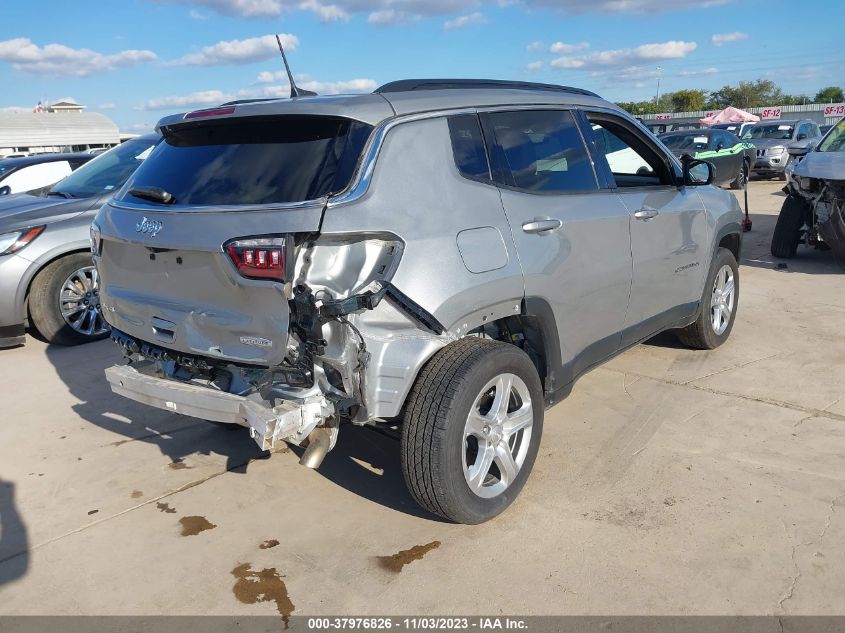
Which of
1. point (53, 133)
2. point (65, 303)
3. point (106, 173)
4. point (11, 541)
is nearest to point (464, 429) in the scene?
point (11, 541)

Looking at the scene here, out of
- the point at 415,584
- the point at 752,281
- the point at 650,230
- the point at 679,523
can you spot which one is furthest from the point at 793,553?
the point at 752,281

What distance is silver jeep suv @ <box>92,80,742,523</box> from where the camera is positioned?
2.86 metres

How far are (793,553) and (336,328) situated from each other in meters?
2.15

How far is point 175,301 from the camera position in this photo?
10.5ft

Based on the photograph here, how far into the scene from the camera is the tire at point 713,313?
17.5 ft

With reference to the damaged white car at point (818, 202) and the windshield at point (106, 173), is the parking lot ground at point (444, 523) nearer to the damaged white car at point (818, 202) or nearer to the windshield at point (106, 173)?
the windshield at point (106, 173)

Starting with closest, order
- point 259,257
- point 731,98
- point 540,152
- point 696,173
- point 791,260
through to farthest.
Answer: point 259,257 → point 540,152 → point 696,173 → point 791,260 → point 731,98

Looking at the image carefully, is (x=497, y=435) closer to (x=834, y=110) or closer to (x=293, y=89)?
(x=293, y=89)

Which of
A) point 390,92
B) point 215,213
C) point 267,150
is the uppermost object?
point 390,92

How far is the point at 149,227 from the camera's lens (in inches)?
127

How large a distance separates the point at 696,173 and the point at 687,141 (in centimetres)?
1295

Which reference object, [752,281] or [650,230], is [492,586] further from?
[752,281]

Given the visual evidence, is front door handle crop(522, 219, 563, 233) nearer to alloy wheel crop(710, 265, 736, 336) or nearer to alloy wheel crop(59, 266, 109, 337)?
alloy wheel crop(710, 265, 736, 336)

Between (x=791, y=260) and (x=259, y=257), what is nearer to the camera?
(x=259, y=257)
